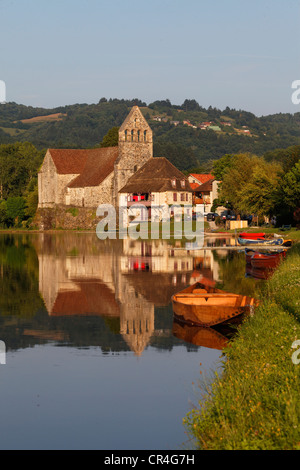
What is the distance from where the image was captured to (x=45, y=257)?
190 feet

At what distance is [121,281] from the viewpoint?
1570 inches

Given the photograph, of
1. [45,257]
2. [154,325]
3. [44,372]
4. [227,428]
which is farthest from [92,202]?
[227,428]

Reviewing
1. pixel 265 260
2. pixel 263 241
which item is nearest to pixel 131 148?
pixel 263 241

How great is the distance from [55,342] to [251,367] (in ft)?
31.8

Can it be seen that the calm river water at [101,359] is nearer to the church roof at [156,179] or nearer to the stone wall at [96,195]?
the church roof at [156,179]

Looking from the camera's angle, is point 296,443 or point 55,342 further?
Result: point 55,342

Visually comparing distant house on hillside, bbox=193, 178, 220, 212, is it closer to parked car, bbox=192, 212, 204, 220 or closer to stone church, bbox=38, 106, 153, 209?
parked car, bbox=192, 212, 204, 220

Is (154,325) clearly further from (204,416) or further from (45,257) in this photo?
(45,257)

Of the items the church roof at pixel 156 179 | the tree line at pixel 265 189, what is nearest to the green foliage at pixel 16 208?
the church roof at pixel 156 179

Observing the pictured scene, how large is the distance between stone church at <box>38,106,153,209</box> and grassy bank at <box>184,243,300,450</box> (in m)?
91.1

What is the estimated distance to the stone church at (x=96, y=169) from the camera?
109438 mm

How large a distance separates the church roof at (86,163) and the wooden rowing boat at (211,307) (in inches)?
3361

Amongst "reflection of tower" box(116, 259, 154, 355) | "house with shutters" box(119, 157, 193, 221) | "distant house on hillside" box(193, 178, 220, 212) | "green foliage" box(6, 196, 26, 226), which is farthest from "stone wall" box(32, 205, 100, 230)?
"reflection of tower" box(116, 259, 154, 355)

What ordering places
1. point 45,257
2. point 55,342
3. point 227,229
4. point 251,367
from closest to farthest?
point 251,367 < point 55,342 < point 45,257 < point 227,229
